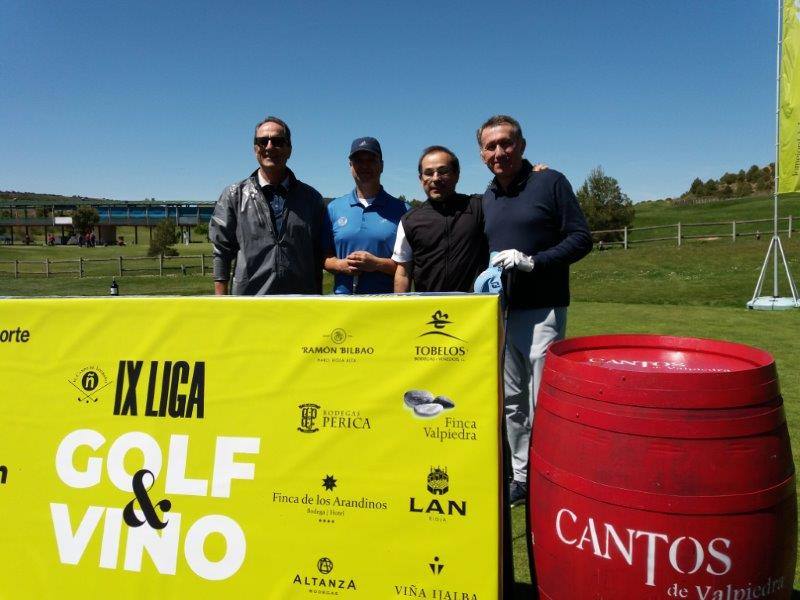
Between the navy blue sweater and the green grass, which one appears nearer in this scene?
the navy blue sweater

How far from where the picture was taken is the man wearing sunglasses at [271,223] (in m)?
3.52

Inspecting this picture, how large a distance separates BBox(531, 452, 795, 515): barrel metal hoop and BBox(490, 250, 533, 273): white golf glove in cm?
120

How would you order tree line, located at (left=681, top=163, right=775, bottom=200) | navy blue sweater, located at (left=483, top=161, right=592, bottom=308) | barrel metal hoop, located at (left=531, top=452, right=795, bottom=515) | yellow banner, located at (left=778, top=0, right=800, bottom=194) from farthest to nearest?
tree line, located at (left=681, top=163, right=775, bottom=200), yellow banner, located at (left=778, top=0, right=800, bottom=194), navy blue sweater, located at (left=483, top=161, right=592, bottom=308), barrel metal hoop, located at (left=531, top=452, right=795, bottom=515)

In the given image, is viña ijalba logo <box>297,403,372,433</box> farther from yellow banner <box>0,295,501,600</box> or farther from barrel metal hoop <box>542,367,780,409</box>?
barrel metal hoop <box>542,367,780,409</box>

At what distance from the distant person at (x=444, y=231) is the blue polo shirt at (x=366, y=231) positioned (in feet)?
0.96

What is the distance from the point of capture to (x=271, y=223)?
11.6 feet

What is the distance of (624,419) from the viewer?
5.52 feet

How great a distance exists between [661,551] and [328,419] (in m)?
1.13

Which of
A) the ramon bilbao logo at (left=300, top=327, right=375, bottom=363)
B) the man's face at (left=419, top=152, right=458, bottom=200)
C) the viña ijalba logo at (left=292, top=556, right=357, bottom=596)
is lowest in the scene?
the viña ijalba logo at (left=292, top=556, right=357, bottom=596)

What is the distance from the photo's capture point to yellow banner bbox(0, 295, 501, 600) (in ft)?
6.57

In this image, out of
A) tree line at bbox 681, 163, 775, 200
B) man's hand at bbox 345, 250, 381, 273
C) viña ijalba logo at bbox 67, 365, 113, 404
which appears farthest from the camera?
tree line at bbox 681, 163, 775, 200

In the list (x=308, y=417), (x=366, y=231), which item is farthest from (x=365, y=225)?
(x=308, y=417)

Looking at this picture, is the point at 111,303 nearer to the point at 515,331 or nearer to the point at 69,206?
the point at 515,331

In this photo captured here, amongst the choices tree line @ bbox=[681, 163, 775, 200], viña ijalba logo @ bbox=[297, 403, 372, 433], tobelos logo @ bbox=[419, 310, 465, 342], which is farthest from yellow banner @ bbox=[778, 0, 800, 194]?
tree line @ bbox=[681, 163, 775, 200]
